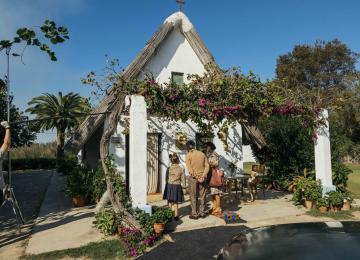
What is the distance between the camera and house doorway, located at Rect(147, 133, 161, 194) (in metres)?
12.1

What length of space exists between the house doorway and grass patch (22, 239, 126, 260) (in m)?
5.42

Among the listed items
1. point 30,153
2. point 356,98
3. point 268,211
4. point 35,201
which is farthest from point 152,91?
point 30,153

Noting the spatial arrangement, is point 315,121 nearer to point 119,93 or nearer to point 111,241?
point 119,93

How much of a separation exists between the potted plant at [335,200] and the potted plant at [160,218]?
16.2 feet

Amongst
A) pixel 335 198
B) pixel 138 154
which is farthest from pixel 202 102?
pixel 335 198

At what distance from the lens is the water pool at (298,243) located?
2281mm

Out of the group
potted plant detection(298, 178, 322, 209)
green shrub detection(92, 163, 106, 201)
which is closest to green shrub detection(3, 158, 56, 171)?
green shrub detection(92, 163, 106, 201)

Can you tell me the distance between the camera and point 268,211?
9.39 meters

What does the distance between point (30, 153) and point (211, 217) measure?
107ft

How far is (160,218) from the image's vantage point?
23.4 ft

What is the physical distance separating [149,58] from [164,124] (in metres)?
2.50

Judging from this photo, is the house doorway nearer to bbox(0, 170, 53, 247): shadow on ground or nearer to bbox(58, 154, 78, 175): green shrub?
bbox(0, 170, 53, 247): shadow on ground

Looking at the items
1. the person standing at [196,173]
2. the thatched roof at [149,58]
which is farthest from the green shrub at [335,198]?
the thatched roof at [149,58]

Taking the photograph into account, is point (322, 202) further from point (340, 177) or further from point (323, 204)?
point (340, 177)
